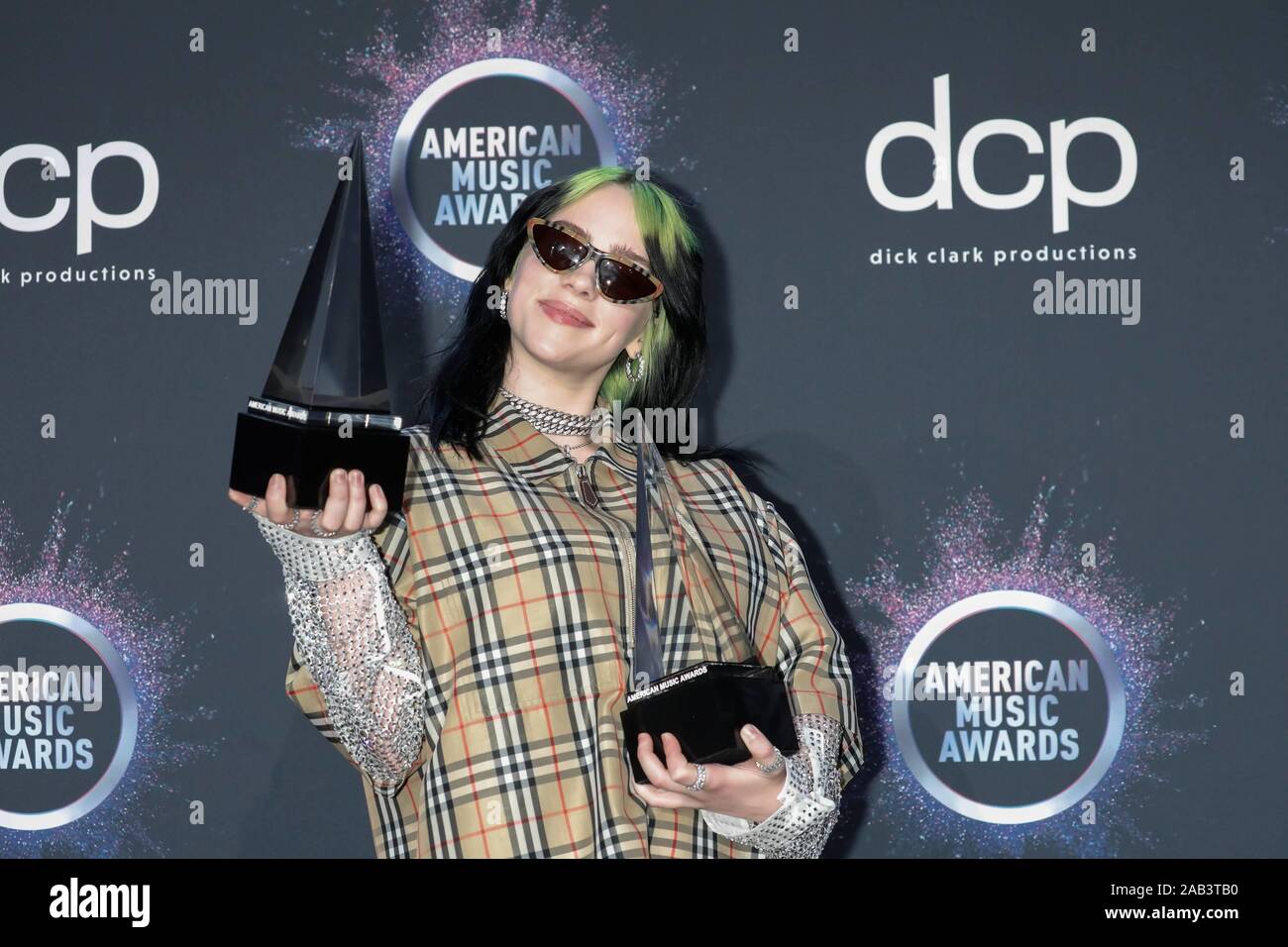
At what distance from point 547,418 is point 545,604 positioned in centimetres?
34

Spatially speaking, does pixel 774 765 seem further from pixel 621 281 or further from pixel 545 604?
pixel 621 281

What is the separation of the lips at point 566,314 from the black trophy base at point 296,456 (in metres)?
0.49

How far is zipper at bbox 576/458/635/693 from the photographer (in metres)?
1.91

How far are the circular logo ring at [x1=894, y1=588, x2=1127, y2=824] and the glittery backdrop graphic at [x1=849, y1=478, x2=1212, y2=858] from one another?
13 millimetres

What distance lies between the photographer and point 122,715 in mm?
2775

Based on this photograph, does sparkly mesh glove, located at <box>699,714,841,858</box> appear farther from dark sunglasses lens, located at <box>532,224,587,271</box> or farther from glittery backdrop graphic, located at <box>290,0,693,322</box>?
glittery backdrop graphic, located at <box>290,0,693,322</box>

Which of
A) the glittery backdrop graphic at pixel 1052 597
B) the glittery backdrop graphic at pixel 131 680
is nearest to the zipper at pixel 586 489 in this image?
the glittery backdrop graphic at pixel 1052 597

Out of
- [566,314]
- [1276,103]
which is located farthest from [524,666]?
[1276,103]

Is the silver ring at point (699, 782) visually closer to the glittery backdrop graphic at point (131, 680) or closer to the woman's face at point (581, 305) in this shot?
the woman's face at point (581, 305)

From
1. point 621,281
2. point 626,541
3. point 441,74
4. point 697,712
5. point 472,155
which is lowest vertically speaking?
point 697,712

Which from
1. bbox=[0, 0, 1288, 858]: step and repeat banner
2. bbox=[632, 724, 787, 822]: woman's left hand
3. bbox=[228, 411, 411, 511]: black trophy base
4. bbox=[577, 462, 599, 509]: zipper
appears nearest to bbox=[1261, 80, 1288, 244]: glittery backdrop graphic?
bbox=[0, 0, 1288, 858]: step and repeat banner

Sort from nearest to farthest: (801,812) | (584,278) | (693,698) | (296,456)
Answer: (296,456)
(693,698)
(801,812)
(584,278)
